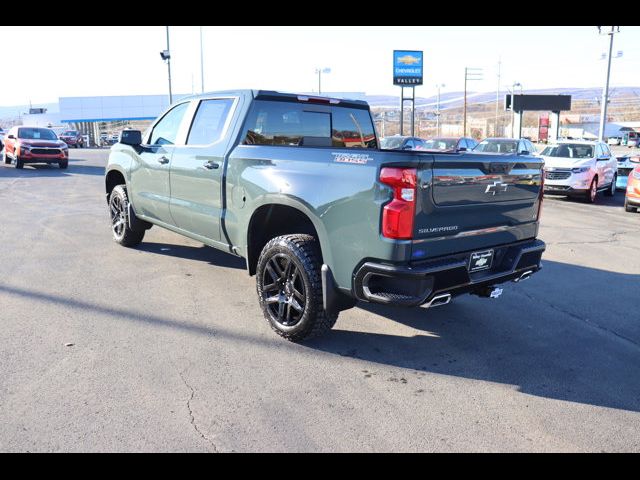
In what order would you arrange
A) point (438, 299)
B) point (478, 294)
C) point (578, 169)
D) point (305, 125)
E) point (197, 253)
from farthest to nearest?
point (578, 169)
point (197, 253)
point (305, 125)
point (478, 294)
point (438, 299)

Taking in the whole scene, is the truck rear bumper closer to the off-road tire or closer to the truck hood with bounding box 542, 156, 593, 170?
the off-road tire

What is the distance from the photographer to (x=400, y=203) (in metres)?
3.64

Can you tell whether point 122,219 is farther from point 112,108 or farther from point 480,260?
point 112,108

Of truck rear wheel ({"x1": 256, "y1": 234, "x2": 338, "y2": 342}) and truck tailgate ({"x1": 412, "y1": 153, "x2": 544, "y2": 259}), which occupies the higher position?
truck tailgate ({"x1": 412, "y1": 153, "x2": 544, "y2": 259})

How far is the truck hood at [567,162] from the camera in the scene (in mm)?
14305

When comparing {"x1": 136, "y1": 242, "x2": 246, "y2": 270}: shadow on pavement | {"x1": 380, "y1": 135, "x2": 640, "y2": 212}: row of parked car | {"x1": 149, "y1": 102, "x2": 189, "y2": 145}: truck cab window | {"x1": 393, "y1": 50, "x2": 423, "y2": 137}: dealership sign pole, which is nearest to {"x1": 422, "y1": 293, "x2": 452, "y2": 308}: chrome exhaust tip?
{"x1": 136, "y1": 242, "x2": 246, "y2": 270}: shadow on pavement

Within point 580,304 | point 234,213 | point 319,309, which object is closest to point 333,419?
point 319,309

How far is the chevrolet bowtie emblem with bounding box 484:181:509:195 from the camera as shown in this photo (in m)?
4.18

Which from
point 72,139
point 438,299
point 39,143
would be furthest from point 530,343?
point 72,139

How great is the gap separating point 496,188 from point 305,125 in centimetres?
213

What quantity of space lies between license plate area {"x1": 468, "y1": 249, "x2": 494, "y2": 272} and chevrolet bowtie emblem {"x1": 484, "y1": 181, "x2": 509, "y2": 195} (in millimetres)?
449

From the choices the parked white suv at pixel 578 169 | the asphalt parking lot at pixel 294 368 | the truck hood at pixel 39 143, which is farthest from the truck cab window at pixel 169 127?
the truck hood at pixel 39 143

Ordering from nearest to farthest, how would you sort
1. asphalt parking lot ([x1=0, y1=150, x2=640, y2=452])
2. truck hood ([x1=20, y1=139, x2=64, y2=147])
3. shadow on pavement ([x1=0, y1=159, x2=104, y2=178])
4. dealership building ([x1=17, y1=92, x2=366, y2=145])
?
1. asphalt parking lot ([x1=0, y1=150, x2=640, y2=452])
2. shadow on pavement ([x1=0, y1=159, x2=104, y2=178])
3. truck hood ([x1=20, y1=139, x2=64, y2=147])
4. dealership building ([x1=17, y1=92, x2=366, y2=145])

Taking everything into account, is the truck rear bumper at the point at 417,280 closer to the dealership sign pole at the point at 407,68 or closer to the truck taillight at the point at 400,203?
the truck taillight at the point at 400,203
